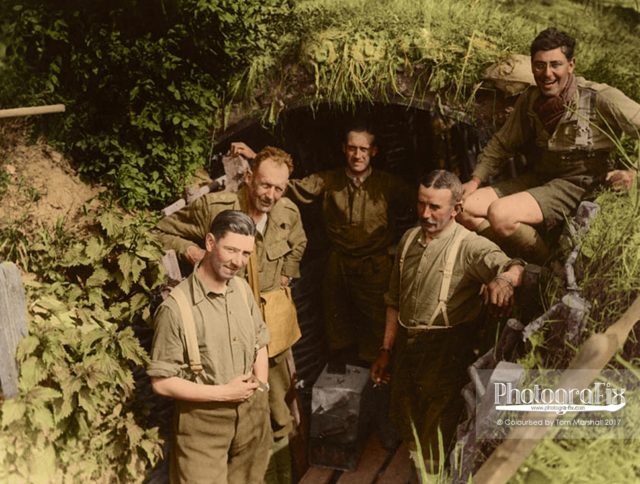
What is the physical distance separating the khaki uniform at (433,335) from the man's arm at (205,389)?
52.6 inches

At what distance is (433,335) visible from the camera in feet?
17.5

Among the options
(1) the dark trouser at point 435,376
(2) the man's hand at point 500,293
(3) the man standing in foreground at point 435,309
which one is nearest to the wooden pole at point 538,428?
(2) the man's hand at point 500,293

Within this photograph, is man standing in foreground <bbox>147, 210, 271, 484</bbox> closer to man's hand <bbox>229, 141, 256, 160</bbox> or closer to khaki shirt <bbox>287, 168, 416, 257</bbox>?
man's hand <bbox>229, 141, 256, 160</bbox>

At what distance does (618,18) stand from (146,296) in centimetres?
693

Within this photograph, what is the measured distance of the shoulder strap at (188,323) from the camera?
15.9 feet

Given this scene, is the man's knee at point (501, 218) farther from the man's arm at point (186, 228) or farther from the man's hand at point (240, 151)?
the man's arm at point (186, 228)

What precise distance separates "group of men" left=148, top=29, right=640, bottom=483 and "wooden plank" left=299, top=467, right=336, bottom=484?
1206 mm

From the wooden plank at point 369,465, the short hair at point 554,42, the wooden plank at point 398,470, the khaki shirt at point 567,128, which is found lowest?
the wooden plank at point 369,465

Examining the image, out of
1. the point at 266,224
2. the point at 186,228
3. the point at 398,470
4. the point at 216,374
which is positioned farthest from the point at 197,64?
the point at 398,470

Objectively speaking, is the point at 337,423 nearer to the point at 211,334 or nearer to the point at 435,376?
the point at 435,376

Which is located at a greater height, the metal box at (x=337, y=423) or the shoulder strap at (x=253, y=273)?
the shoulder strap at (x=253, y=273)

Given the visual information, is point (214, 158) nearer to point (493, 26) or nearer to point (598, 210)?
point (493, 26)

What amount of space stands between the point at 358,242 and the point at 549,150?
2103 millimetres

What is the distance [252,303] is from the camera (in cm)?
530
